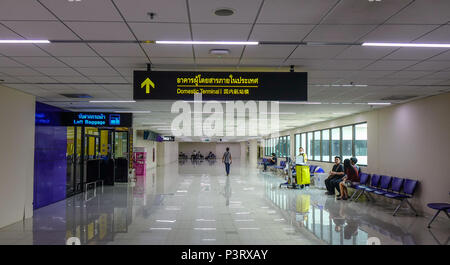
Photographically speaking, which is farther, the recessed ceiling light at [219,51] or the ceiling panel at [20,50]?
the recessed ceiling light at [219,51]

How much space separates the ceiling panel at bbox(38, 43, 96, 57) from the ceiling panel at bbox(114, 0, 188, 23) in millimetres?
1207

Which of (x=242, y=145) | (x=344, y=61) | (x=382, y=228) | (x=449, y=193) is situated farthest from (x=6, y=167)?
(x=242, y=145)

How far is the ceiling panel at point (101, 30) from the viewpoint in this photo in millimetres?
3508

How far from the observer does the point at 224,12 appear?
321 centimetres

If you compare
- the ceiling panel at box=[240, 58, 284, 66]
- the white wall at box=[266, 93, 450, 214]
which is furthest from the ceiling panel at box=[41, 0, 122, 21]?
the white wall at box=[266, 93, 450, 214]

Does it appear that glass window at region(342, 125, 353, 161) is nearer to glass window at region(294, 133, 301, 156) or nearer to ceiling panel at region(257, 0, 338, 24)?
glass window at region(294, 133, 301, 156)

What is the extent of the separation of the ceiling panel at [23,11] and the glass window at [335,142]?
12673mm

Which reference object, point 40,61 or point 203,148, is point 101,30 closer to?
point 40,61

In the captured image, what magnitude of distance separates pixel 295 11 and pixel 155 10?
132 centimetres

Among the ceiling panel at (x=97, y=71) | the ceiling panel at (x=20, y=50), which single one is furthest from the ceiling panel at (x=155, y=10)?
the ceiling panel at (x=97, y=71)

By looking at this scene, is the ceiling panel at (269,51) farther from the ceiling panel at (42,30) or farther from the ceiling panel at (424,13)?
the ceiling panel at (42,30)

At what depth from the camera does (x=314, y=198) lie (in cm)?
1020

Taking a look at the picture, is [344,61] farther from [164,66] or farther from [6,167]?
[6,167]

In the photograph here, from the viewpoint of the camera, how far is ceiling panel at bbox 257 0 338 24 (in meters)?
3.01
